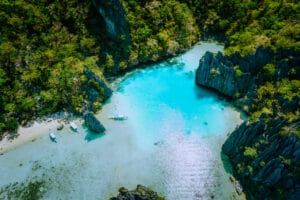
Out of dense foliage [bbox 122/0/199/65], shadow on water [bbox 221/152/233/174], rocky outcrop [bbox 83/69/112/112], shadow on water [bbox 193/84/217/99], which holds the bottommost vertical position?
shadow on water [bbox 221/152/233/174]

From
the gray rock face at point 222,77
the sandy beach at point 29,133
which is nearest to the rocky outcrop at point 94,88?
the sandy beach at point 29,133

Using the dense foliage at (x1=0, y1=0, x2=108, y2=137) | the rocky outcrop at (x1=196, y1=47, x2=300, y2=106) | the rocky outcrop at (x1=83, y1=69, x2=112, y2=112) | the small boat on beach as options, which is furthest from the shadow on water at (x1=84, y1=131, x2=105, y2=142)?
the rocky outcrop at (x1=196, y1=47, x2=300, y2=106)

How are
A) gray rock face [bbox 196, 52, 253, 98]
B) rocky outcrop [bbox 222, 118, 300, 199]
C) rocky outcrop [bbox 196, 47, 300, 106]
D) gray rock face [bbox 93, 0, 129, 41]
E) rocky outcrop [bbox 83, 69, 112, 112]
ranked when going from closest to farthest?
rocky outcrop [bbox 222, 118, 300, 199] < rocky outcrop [bbox 196, 47, 300, 106] < gray rock face [bbox 196, 52, 253, 98] < rocky outcrop [bbox 83, 69, 112, 112] < gray rock face [bbox 93, 0, 129, 41]

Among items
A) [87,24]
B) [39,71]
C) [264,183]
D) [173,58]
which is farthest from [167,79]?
[264,183]

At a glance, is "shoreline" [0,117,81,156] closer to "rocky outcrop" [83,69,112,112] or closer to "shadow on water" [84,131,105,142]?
"shadow on water" [84,131,105,142]

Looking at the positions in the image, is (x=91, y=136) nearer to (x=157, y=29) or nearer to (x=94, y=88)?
(x=94, y=88)

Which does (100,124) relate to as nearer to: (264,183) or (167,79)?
(167,79)

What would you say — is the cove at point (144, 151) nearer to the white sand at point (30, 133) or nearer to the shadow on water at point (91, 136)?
the shadow on water at point (91, 136)
